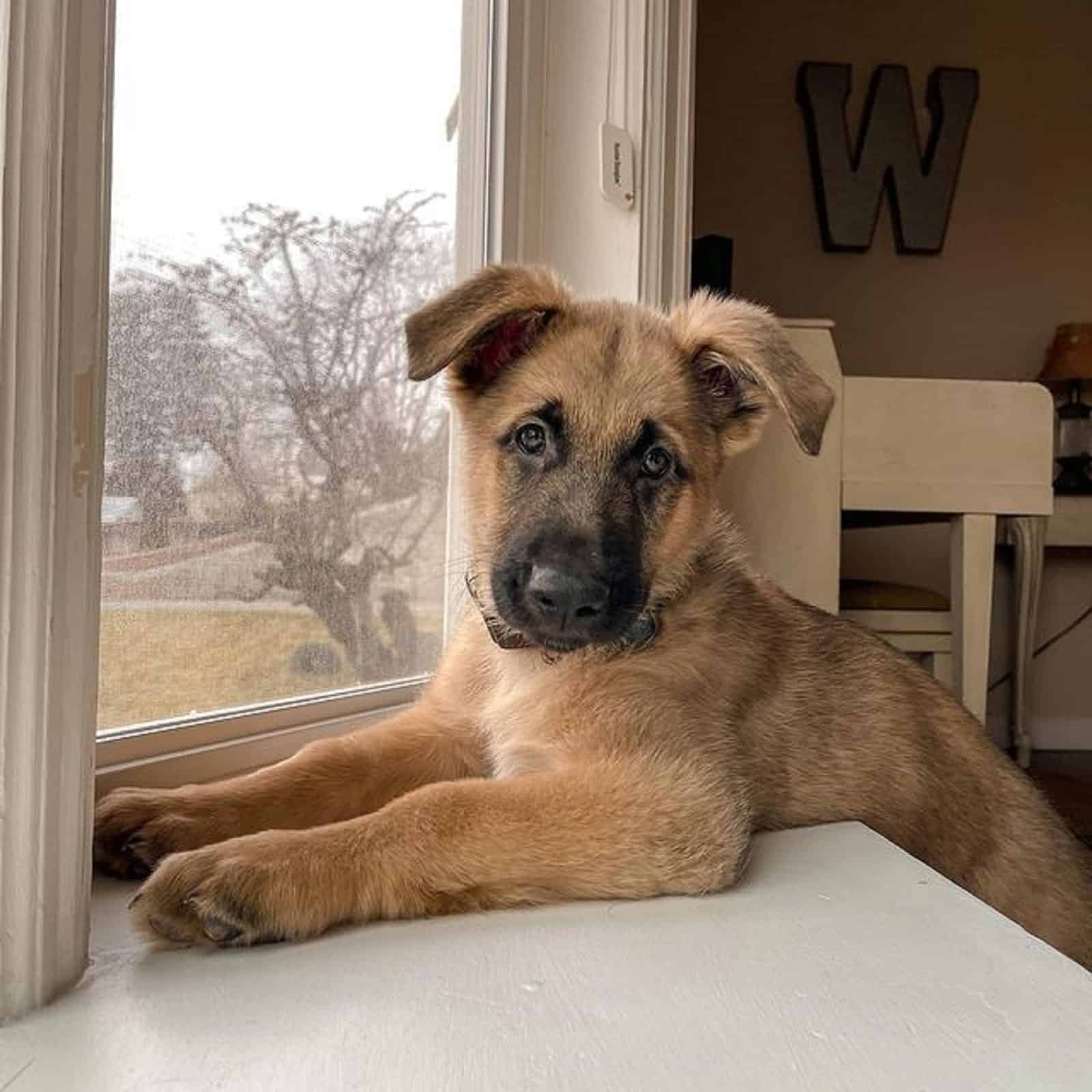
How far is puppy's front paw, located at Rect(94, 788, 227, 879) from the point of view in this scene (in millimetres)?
1365

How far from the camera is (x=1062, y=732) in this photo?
19.3 feet

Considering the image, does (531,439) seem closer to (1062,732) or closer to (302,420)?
(302,420)

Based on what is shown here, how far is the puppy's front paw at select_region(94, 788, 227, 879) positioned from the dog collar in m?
0.49

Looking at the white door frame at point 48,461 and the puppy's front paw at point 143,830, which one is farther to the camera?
the puppy's front paw at point 143,830

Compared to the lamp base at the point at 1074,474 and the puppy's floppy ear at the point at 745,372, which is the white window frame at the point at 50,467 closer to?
the puppy's floppy ear at the point at 745,372

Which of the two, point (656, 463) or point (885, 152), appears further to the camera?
Result: point (885, 152)

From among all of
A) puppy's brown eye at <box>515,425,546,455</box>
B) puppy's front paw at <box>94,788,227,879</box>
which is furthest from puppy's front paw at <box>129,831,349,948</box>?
puppy's brown eye at <box>515,425,546,455</box>

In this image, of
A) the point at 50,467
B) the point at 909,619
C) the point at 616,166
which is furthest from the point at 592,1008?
the point at 909,619

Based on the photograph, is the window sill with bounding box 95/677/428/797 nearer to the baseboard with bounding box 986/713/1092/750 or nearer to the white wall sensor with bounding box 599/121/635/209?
the white wall sensor with bounding box 599/121/635/209

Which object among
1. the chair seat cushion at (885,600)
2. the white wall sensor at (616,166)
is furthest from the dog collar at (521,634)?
the chair seat cushion at (885,600)

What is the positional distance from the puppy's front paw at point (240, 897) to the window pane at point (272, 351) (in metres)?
0.54

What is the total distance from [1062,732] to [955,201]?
277 cm

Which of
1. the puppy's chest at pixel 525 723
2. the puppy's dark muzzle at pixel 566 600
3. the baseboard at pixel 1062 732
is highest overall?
the puppy's dark muzzle at pixel 566 600

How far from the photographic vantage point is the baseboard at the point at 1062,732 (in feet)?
19.2
